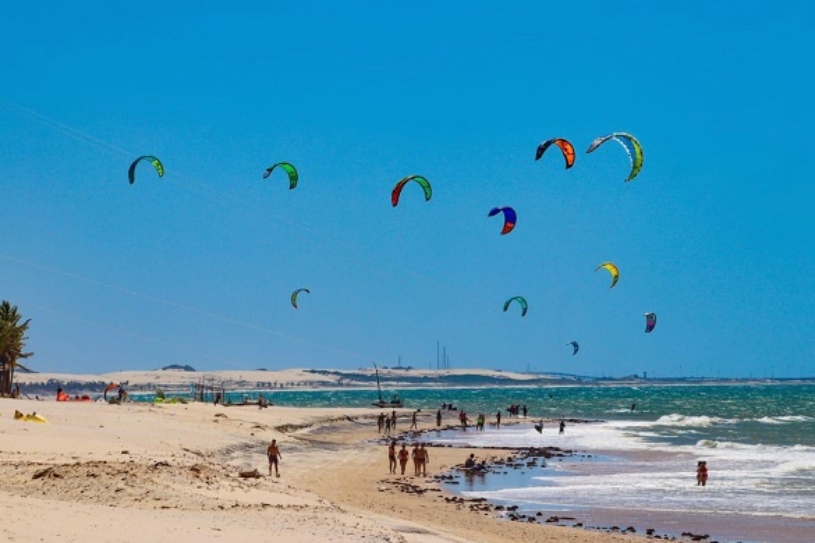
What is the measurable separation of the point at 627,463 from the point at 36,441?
17009 millimetres

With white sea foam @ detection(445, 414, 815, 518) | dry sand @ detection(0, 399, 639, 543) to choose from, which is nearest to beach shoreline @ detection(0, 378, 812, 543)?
dry sand @ detection(0, 399, 639, 543)

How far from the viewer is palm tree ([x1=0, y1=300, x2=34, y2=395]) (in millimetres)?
41031

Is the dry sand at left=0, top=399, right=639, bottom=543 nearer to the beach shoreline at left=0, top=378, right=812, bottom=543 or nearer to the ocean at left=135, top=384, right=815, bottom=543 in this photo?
the beach shoreline at left=0, top=378, right=812, bottom=543

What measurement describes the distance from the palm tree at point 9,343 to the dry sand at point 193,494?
464 inches

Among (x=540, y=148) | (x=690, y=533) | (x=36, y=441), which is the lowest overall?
(x=690, y=533)

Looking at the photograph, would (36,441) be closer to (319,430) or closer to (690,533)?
(690,533)

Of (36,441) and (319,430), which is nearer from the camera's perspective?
(36,441)

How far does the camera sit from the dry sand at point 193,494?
34.4 feet

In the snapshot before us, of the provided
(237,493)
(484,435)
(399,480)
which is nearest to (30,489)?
(237,493)

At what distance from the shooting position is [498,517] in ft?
58.2

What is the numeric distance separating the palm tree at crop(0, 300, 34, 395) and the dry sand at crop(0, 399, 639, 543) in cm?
1179

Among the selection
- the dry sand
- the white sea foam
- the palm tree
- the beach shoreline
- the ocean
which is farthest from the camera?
the palm tree

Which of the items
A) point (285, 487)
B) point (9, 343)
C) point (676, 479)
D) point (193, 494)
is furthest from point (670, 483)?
point (9, 343)

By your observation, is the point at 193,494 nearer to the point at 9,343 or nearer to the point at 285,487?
the point at 285,487
